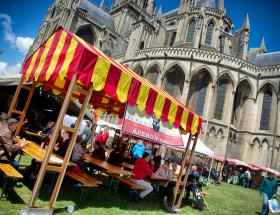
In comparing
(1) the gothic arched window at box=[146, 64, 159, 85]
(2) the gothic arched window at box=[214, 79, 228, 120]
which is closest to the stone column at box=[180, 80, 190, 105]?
(2) the gothic arched window at box=[214, 79, 228, 120]

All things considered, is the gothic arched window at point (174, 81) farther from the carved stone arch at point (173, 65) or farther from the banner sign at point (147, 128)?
the banner sign at point (147, 128)

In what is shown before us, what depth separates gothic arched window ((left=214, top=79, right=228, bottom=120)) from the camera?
21812 millimetres

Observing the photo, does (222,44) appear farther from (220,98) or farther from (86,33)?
(86,33)

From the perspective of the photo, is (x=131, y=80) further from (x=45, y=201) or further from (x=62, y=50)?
(x=45, y=201)

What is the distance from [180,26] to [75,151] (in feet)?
82.8

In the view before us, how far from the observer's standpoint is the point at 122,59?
27.8m

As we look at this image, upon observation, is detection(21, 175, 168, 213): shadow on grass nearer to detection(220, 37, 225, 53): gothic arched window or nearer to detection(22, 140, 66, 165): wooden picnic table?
detection(22, 140, 66, 165): wooden picnic table

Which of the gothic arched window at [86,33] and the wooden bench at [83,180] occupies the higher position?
the gothic arched window at [86,33]

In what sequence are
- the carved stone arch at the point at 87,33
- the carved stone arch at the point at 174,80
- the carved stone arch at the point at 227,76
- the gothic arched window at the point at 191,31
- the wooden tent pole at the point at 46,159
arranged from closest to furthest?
the wooden tent pole at the point at 46,159
the carved stone arch at the point at 227,76
the carved stone arch at the point at 174,80
the gothic arched window at the point at 191,31
the carved stone arch at the point at 87,33

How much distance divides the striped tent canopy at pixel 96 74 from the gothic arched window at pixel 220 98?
16.8 meters

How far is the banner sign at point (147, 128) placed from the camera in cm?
501

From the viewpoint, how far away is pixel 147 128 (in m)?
5.74

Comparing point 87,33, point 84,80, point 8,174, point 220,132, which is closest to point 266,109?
point 220,132

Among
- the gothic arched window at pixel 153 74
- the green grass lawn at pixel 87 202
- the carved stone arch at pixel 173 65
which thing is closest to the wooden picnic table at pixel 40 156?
the green grass lawn at pixel 87 202
